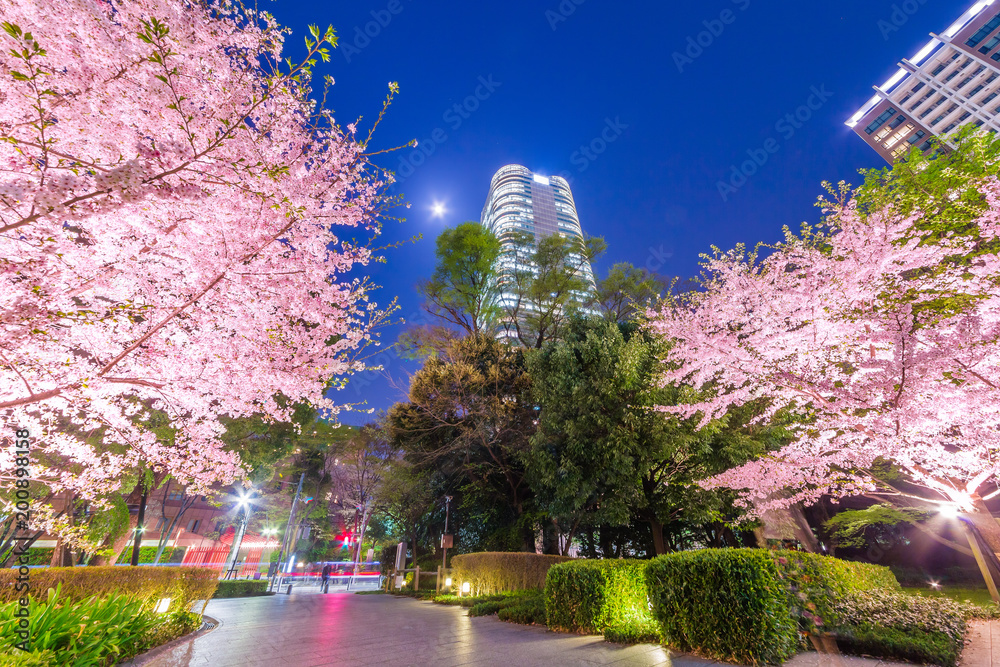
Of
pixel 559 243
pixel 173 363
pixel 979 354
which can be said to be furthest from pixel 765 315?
pixel 559 243

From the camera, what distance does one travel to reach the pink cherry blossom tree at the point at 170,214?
2.99 m

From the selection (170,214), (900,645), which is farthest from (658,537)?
(170,214)

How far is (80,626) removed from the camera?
14.1 ft

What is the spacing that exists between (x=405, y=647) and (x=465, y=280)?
54.0 ft

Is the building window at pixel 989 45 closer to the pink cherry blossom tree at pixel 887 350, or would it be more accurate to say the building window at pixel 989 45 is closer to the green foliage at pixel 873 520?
the green foliage at pixel 873 520

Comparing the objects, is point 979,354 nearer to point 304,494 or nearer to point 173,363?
point 173,363

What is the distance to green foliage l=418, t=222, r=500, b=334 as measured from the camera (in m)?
19.9

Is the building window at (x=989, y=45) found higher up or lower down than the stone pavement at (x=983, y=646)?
higher up

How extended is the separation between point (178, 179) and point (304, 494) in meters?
26.5

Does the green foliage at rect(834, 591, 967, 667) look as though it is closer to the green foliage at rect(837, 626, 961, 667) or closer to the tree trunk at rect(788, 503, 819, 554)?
the green foliage at rect(837, 626, 961, 667)

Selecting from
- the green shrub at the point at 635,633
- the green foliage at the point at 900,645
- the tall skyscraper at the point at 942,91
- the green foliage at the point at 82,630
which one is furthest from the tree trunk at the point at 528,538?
the tall skyscraper at the point at 942,91

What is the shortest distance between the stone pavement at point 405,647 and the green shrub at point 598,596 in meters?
0.45

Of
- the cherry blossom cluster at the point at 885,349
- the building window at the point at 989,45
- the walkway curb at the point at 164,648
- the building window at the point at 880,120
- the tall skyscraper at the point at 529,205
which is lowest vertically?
the walkway curb at the point at 164,648

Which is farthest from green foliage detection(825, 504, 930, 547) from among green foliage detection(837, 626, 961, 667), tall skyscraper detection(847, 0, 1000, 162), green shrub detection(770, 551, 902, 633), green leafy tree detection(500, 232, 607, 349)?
tall skyscraper detection(847, 0, 1000, 162)
